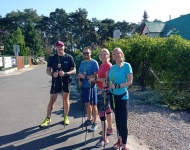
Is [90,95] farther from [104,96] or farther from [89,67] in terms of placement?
[104,96]

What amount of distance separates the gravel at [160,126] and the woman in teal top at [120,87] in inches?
32.0

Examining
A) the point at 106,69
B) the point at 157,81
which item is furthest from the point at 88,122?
the point at 157,81

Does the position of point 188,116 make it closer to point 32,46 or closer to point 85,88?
point 85,88

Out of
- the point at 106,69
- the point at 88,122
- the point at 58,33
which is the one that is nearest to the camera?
the point at 106,69

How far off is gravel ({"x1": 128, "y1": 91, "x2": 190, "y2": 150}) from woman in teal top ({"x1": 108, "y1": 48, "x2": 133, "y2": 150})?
0.81 m

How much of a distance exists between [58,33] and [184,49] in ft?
230

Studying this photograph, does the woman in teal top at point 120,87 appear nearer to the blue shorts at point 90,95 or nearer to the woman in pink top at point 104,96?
the woman in pink top at point 104,96

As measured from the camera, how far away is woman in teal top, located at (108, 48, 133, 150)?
14.4 feet

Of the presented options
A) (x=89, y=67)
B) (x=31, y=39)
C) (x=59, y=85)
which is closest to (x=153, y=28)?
(x=59, y=85)

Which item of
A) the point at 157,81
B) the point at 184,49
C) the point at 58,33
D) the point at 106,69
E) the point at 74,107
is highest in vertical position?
the point at 58,33

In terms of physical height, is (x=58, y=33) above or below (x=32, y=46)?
above

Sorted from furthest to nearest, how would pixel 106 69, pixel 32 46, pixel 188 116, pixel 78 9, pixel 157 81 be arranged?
pixel 78 9
pixel 32 46
pixel 157 81
pixel 188 116
pixel 106 69

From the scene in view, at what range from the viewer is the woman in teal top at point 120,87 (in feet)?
14.4

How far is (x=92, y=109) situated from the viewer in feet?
19.3
